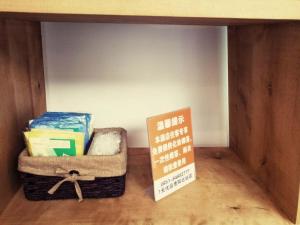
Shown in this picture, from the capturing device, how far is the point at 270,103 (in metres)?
0.73

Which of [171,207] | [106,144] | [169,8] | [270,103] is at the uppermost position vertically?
[169,8]

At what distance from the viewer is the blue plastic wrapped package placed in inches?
29.9

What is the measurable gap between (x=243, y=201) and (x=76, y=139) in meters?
0.44

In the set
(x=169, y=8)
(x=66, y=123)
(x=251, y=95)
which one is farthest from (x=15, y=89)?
(x=251, y=95)

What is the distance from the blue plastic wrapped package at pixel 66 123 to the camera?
759 mm

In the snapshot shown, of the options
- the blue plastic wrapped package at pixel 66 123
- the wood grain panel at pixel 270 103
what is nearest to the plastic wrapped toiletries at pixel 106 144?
the blue plastic wrapped package at pixel 66 123

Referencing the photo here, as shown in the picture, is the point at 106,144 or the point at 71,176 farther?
the point at 106,144

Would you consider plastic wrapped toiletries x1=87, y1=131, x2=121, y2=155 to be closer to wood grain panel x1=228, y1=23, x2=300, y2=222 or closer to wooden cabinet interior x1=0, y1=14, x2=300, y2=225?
wooden cabinet interior x1=0, y1=14, x2=300, y2=225

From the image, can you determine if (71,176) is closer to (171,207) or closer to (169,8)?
(171,207)

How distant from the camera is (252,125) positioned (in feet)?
2.83

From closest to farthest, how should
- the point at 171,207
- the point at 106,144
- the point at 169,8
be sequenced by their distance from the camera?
1. the point at 169,8
2. the point at 171,207
3. the point at 106,144

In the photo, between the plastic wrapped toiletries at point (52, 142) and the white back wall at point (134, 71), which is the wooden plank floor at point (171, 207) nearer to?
the plastic wrapped toiletries at point (52, 142)

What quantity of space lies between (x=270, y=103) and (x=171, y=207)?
0.34m

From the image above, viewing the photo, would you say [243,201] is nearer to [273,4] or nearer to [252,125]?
[252,125]
